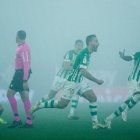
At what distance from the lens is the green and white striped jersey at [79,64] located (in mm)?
8617

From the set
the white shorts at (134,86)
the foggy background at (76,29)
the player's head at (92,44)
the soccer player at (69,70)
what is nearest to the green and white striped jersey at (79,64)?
the player's head at (92,44)

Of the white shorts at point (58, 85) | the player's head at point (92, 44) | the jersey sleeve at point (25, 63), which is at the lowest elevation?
the white shorts at point (58, 85)

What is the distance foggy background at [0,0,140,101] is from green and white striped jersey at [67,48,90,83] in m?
13.3

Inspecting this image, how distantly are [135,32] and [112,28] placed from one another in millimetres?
1231

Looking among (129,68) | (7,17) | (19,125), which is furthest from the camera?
(7,17)

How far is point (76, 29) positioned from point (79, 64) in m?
17.2

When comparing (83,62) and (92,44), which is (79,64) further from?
(92,44)

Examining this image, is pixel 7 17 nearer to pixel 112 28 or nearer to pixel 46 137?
pixel 112 28

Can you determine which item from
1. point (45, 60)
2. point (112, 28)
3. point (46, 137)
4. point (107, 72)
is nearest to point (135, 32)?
point (112, 28)

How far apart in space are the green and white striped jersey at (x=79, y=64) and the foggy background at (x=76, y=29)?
13.3 meters

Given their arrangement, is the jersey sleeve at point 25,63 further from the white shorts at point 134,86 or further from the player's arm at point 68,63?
the player's arm at point 68,63

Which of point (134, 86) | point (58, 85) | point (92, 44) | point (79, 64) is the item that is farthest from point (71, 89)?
point (58, 85)

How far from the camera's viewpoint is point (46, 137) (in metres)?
7.52

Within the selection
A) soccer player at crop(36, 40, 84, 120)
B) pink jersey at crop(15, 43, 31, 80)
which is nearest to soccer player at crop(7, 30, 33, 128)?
pink jersey at crop(15, 43, 31, 80)
